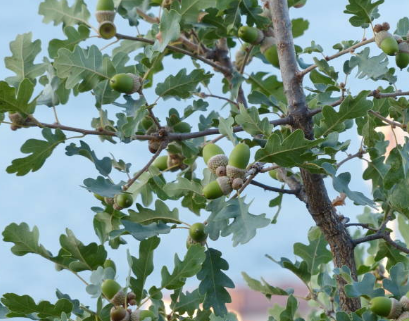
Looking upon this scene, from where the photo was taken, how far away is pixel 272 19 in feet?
6.95

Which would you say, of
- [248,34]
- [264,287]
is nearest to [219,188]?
[264,287]

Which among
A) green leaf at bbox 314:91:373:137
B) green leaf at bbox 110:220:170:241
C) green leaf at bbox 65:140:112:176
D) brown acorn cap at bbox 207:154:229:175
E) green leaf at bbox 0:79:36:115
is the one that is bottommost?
green leaf at bbox 110:220:170:241

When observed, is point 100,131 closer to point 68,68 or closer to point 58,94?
point 68,68

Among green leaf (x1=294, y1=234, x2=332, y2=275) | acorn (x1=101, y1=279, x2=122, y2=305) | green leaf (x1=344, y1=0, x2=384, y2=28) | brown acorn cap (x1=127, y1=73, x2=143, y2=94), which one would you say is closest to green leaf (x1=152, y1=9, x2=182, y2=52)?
brown acorn cap (x1=127, y1=73, x2=143, y2=94)

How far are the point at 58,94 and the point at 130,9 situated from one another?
0.42 m

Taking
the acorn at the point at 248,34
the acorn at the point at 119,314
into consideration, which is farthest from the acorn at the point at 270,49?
the acorn at the point at 119,314

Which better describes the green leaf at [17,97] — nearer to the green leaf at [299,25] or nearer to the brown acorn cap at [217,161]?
the brown acorn cap at [217,161]

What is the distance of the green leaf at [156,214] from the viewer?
178 cm

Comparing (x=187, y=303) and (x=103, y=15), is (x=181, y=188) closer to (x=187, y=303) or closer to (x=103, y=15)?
(x=187, y=303)

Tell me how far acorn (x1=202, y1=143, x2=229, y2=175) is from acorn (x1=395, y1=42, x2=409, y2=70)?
56 centimetres

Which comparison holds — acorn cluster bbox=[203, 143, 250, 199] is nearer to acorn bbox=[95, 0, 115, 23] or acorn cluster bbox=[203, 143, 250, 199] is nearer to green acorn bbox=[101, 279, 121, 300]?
green acorn bbox=[101, 279, 121, 300]

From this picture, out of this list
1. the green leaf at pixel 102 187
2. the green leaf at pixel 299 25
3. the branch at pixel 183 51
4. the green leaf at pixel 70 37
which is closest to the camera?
the green leaf at pixel 102 187

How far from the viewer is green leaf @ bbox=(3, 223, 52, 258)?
1.80 meters

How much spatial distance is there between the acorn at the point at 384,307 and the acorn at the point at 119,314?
1.76 feet
